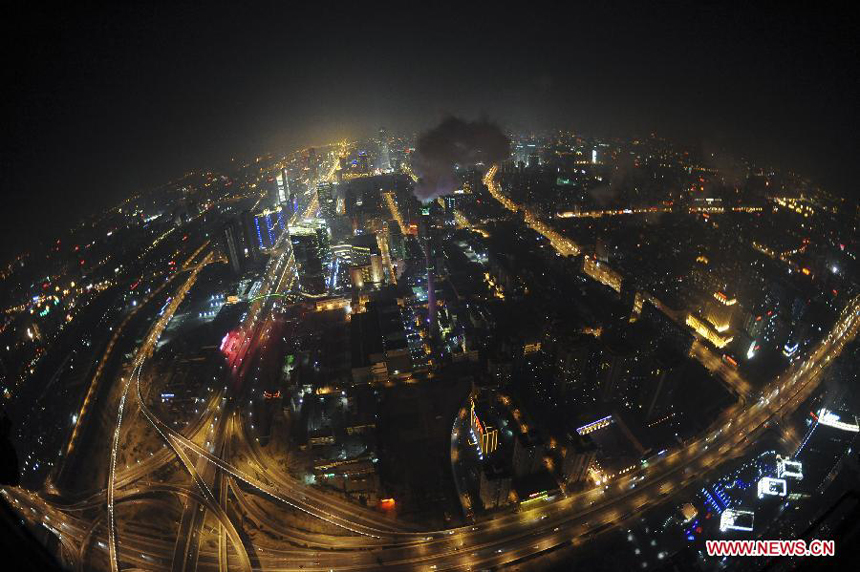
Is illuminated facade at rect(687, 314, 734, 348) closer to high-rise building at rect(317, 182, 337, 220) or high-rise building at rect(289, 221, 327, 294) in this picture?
high-rise building at rect(289, 221, 327, 294)

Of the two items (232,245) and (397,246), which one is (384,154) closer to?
(397,246)

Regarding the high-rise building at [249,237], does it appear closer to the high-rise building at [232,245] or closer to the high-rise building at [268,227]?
the high-rise building at [268,227]

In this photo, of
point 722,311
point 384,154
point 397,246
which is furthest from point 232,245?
point 384,154

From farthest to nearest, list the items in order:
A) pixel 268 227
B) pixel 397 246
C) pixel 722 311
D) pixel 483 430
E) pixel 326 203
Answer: pixel 326 203, pixel 268 227, pixel 397 246, pixel 722 311, pixel 483 430

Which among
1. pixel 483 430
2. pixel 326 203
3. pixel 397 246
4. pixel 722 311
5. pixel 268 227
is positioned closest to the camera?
pixel 483 430

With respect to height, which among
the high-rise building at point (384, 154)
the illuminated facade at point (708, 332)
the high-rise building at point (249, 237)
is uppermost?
the high-rise building at point (384, 154)

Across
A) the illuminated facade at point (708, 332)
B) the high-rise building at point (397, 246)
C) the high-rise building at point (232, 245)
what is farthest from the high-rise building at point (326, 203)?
the illuminated facade at point (708, 332)

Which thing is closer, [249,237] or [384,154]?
[249,237]

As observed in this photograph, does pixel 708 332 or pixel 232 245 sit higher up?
pixel 232 245

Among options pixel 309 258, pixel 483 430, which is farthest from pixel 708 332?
pixel 309 258

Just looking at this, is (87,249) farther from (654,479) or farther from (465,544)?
(654,479)

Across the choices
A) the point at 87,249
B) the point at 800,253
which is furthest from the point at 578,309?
the point at 87,249

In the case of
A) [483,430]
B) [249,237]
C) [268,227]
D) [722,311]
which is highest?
[268,227]

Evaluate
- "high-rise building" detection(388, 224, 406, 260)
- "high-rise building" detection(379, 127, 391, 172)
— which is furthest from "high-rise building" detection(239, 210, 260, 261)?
"high-rise building" detection(379, 127, 391, 172)
